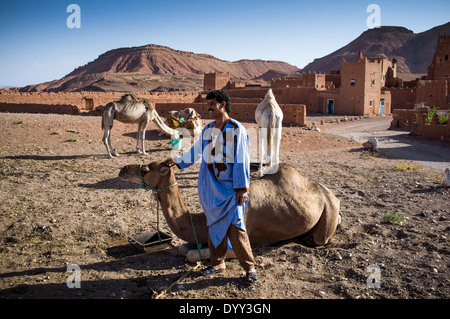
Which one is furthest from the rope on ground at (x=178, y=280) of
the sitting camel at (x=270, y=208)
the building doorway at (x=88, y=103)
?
the building doorway at (x=88, y=103)

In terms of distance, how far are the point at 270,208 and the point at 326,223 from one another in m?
0.81

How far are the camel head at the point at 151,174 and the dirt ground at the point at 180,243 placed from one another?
3.01ft

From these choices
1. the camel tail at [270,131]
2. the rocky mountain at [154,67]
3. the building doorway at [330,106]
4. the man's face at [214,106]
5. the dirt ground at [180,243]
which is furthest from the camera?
the rocky mountain at [154,67]

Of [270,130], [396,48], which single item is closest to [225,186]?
[270,130]

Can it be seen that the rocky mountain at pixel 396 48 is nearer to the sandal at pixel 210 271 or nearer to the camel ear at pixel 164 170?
Answer: the camel ear at pixel 164 170

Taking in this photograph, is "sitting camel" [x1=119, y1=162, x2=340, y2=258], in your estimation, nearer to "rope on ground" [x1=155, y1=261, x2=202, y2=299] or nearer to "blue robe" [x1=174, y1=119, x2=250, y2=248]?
"rope on ground" [x1=155, y1=261, x2=202, y2=299]

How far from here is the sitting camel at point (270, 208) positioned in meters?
4.04

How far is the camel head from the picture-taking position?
3.96 metres

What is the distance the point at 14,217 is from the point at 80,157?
4915mm

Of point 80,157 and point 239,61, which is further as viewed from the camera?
point 239,61

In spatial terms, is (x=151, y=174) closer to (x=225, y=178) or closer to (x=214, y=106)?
A: (x=225, y=178)
